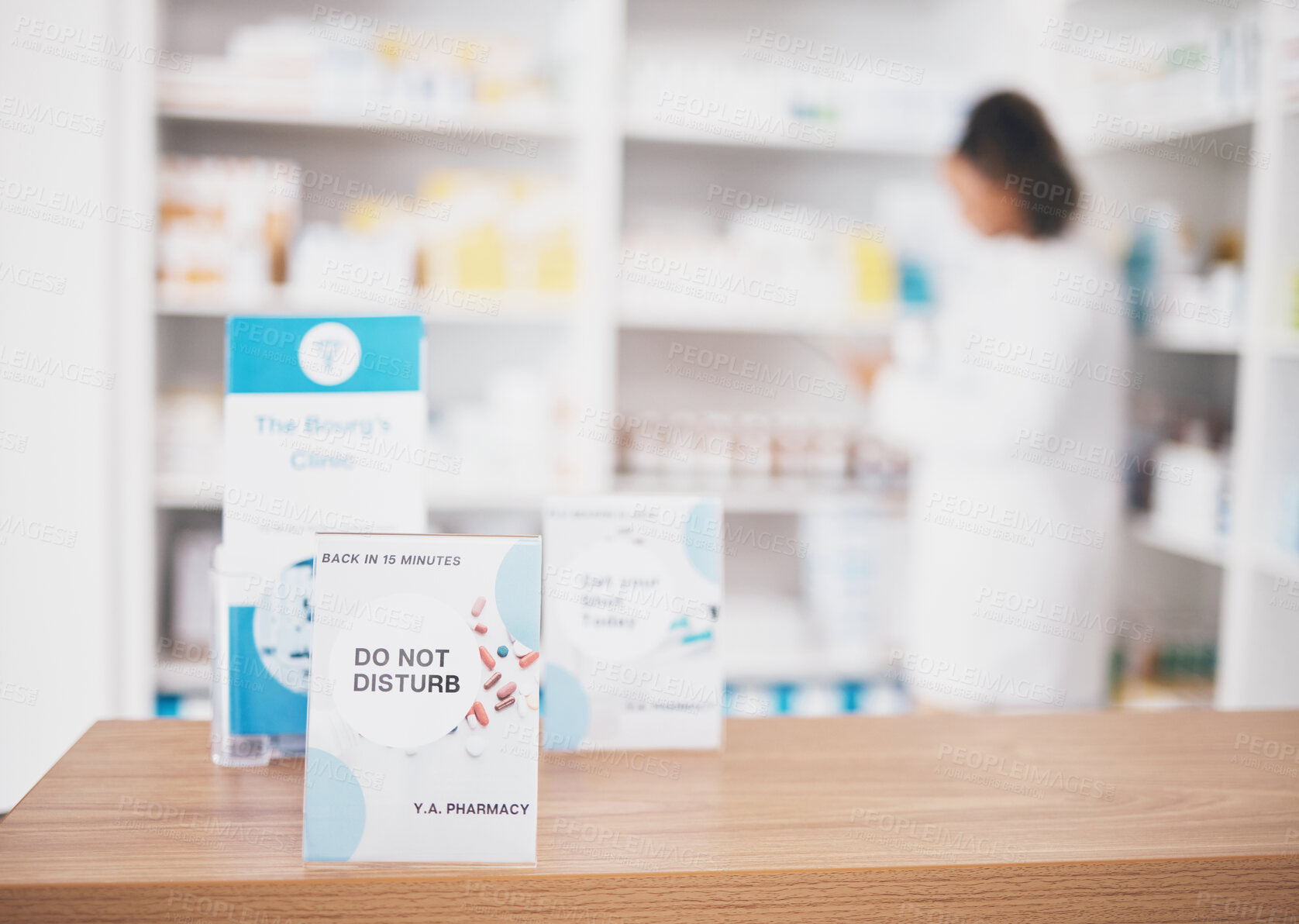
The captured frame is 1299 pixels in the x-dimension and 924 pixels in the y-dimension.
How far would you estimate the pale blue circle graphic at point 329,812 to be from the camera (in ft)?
2.87

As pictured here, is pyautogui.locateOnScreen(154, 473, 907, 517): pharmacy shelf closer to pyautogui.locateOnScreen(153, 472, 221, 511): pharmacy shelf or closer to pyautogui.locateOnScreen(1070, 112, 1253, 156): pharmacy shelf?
pyautogui.locateOnScreen(153, 472, 221, 511): pharmacy shelf

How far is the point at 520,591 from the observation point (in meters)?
0.90

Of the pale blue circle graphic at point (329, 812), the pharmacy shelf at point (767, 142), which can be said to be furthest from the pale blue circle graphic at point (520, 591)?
the pharmacy shelf at point (767, 142)

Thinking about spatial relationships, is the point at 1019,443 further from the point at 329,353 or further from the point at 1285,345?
the point at 329,353

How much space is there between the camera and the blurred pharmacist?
2303 millimetres

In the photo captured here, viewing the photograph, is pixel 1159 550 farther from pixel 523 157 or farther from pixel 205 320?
pixel 205 320

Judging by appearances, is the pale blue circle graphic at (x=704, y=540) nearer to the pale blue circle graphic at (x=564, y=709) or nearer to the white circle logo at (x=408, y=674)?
the pale blue circle graphic at (x=564, y=709)

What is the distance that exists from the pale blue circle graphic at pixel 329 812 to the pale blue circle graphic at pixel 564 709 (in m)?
0.27

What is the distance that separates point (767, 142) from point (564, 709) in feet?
6.84

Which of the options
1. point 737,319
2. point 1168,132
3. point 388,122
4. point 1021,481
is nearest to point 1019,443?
point 1021,481

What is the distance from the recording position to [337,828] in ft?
2.88

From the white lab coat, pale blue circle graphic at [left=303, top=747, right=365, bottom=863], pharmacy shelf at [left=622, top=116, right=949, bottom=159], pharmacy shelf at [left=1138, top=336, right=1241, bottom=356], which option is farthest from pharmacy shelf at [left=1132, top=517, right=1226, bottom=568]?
pale blue circle graphic at [left=303, top=747, right=365, bottom=863]

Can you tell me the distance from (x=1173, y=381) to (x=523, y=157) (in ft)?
6.59

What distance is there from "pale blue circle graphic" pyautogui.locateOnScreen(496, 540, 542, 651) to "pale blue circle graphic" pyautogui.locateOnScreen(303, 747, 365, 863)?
0.58 feet
